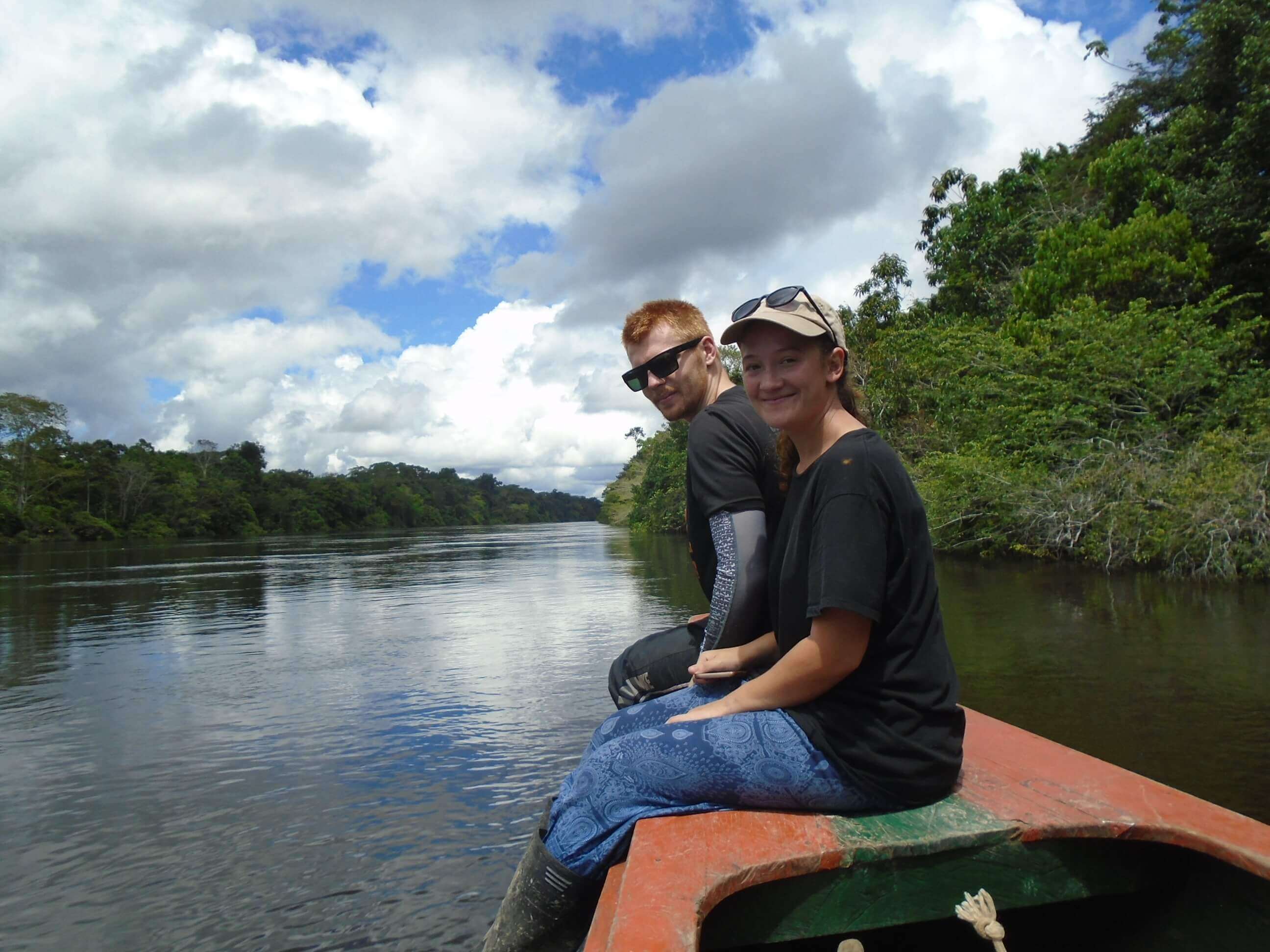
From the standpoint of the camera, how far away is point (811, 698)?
6.28ft

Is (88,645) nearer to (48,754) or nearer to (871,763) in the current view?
(48,754)

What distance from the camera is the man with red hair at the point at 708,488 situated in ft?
7.89

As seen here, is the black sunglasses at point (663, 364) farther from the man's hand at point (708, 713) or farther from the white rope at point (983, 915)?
the white rope at point (983, 915)

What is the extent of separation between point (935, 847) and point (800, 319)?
115cm

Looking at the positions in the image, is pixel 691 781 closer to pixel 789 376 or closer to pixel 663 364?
pixel 789 376

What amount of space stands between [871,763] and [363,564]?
22679 millimetres

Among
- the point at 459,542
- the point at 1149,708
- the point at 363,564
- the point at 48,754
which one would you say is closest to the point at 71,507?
the point at 459,542

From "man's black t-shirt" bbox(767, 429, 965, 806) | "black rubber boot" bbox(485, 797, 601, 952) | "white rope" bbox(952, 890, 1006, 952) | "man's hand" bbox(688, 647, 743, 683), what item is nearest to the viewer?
"white rope" bbox(952, 890, 1006, 952)

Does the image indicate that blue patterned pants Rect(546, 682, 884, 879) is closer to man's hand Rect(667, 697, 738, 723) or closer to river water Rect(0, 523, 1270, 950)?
man's hand Rect(667, 697, 738, 723)

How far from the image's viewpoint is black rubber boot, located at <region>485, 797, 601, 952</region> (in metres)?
1.97

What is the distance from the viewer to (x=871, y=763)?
1.83 metres

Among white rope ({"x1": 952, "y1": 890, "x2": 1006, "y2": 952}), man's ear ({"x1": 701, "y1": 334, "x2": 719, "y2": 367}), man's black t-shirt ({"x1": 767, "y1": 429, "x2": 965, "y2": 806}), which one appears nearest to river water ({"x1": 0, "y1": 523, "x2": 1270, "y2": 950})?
man's black t-shirt ({"x1": 767, "y1": 429, "x2": 965, "y2": 806})

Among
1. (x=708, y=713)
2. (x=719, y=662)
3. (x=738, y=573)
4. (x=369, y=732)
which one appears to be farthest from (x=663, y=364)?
(x=369, y=732)

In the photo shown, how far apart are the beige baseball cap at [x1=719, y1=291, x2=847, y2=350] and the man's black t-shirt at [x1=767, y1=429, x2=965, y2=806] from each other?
28 cm
